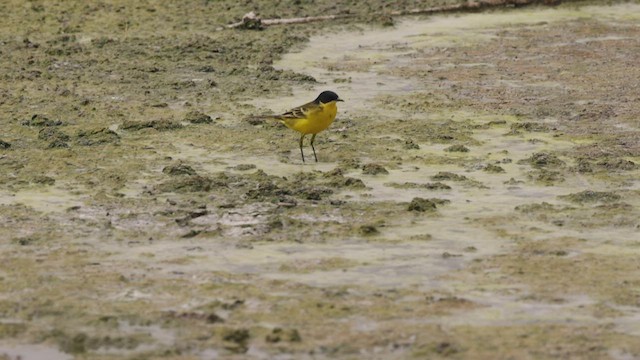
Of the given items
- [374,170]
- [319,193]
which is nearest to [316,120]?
[374,170]

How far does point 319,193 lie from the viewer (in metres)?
9.37

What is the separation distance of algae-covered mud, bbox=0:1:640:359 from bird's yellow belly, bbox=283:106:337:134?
0.77 ft

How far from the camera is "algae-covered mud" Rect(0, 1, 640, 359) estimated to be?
22.5ft

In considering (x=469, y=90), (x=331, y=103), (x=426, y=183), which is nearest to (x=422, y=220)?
(x=426, y=183)

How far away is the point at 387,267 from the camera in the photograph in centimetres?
783

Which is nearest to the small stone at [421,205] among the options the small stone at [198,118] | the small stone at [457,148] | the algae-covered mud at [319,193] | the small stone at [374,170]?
the algae-covered mud at [319,193]

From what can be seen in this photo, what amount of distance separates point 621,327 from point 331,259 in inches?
67.9

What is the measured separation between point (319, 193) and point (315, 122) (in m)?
1.22

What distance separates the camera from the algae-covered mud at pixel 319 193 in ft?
22.5

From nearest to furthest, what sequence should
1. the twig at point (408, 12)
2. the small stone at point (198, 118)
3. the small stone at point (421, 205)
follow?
the small stone at point (421, 205)
the small stone at point (198, 118)
the twig at point (408, 12)

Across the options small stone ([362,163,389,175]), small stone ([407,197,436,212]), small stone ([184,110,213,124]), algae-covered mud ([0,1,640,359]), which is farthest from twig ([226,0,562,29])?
small stone ([407,197,436,212])

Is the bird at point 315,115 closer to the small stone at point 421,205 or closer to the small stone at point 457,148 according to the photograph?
the small stone at point 457,148

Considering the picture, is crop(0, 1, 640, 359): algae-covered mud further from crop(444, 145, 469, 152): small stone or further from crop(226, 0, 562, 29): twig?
crop(226, 0, 562, 29): twig

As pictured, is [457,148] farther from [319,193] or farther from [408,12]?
[408,12]
